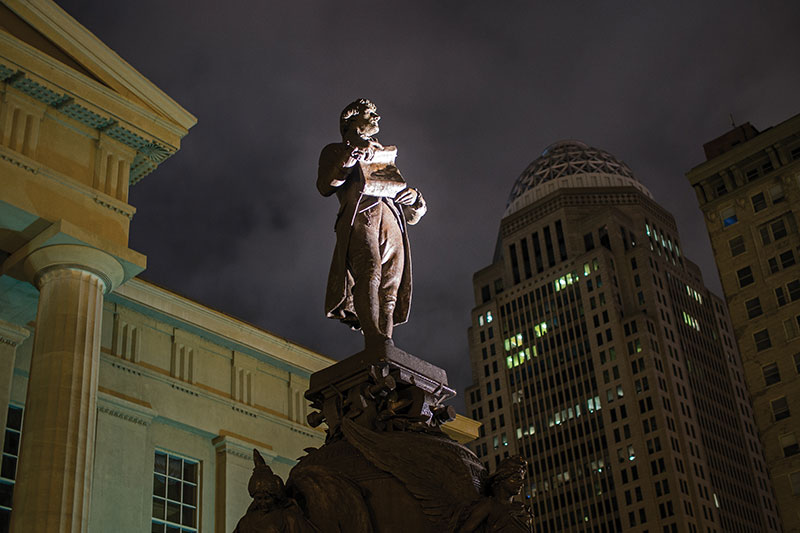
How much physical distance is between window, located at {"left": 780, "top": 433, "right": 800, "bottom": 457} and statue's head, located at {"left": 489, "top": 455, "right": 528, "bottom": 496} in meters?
61.8

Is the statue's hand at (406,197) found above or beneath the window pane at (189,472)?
beneath

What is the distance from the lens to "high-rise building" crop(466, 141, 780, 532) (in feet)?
352

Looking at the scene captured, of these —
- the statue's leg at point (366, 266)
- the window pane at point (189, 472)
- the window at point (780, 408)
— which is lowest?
the statue's leg at point (366, 266)

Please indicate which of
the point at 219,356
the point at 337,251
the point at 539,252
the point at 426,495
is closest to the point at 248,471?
the point at 219,356

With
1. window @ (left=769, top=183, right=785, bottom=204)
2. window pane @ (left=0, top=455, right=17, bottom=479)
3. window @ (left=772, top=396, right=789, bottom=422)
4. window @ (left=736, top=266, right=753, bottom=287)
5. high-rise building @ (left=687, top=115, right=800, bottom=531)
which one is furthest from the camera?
window @ (left=769, top=183, right=785, bottom=204)

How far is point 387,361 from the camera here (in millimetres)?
7980

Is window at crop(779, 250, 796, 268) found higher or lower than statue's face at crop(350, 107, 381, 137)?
higher

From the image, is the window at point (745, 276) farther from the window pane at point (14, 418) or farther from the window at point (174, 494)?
the window pane at point (14, 418)

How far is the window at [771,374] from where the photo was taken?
65125 millimetres

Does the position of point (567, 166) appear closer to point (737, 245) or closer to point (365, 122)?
point (737, 245)

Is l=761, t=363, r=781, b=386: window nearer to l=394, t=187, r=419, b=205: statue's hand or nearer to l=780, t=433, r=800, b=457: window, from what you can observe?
l=780, t=433, r=800, b=457: window

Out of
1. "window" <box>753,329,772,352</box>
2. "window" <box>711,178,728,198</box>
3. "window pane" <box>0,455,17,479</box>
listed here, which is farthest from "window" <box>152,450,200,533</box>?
"window" <box>711,178,728,198</box>

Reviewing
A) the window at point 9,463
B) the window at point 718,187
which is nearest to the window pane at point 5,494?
Result: the window at point 9,463

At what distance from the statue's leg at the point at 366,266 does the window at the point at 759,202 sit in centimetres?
6821
